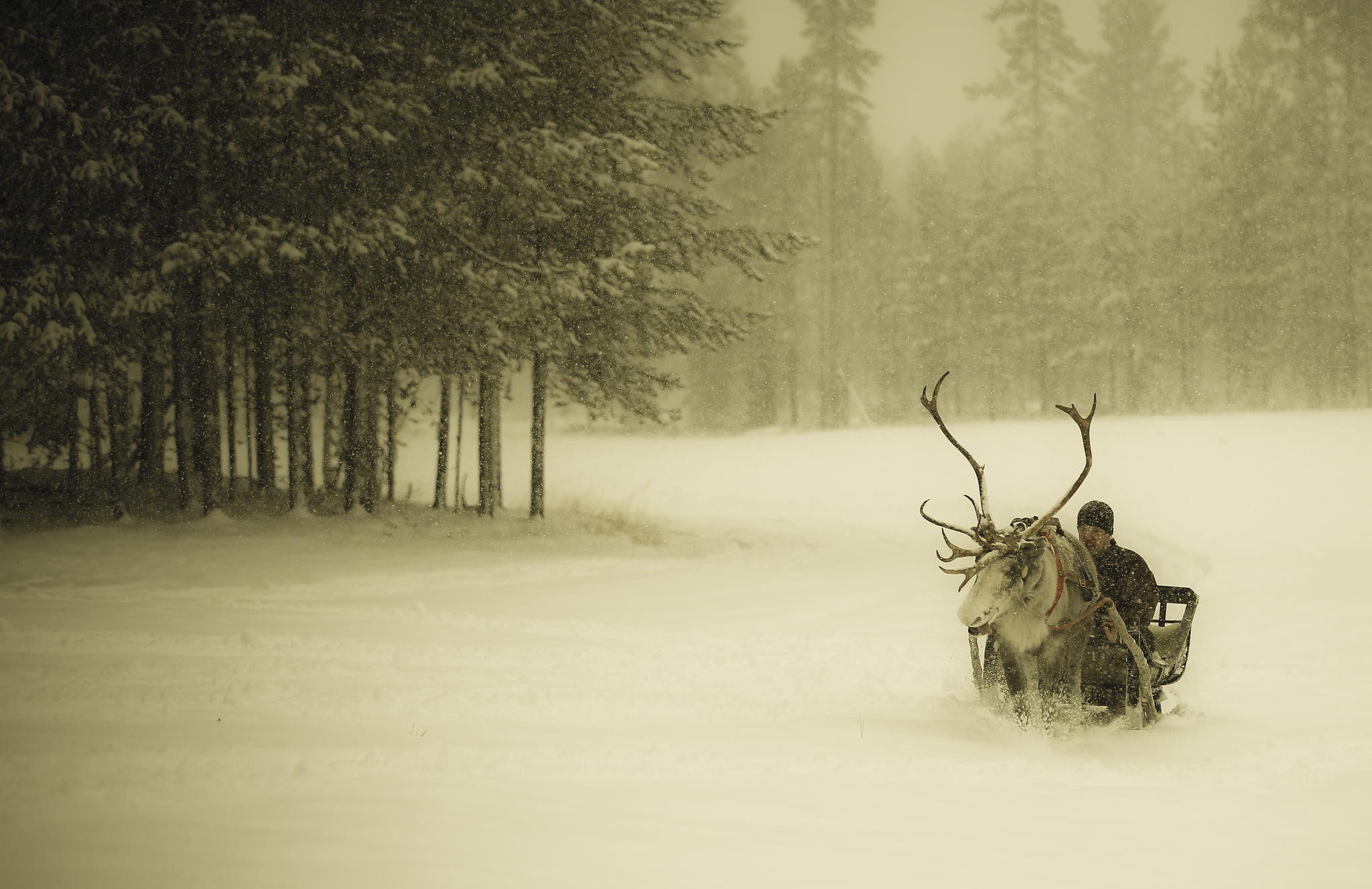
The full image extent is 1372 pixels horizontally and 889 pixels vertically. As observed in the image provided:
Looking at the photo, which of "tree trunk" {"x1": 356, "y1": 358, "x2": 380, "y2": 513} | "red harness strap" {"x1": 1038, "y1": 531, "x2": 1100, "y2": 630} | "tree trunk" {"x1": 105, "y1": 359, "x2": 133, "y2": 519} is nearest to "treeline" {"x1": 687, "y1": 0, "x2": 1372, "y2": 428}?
"tree trunk" {"x1": 356, "y1": 358, "x2": 380, "y2": 513}

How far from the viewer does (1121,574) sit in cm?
691

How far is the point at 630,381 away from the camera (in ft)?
59.3

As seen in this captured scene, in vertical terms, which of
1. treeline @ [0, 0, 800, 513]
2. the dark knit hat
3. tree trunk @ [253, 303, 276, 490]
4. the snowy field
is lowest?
the snowy field

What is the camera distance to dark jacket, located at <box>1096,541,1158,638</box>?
22.2 feet

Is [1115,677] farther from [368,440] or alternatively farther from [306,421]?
[306,421]

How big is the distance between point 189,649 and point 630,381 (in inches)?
432

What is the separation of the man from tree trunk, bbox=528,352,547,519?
40.6 feet

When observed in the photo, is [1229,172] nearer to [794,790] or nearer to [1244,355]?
[1244,355]

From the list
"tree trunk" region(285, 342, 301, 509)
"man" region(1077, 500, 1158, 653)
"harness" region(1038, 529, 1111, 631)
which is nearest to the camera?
"harness" region(1038, 529, 1111, 631)

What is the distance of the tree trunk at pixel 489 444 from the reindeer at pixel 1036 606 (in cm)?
1259

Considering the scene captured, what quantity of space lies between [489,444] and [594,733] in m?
12.9

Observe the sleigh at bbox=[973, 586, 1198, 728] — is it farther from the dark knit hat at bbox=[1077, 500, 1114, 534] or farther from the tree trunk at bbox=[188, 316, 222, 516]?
the tree trunk at bbox=[188, 316, 222, 516]

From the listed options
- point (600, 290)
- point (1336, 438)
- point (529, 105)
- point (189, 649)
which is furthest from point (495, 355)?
point (1336, 438)

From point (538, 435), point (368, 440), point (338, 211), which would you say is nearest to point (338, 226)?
point (338, 211)
